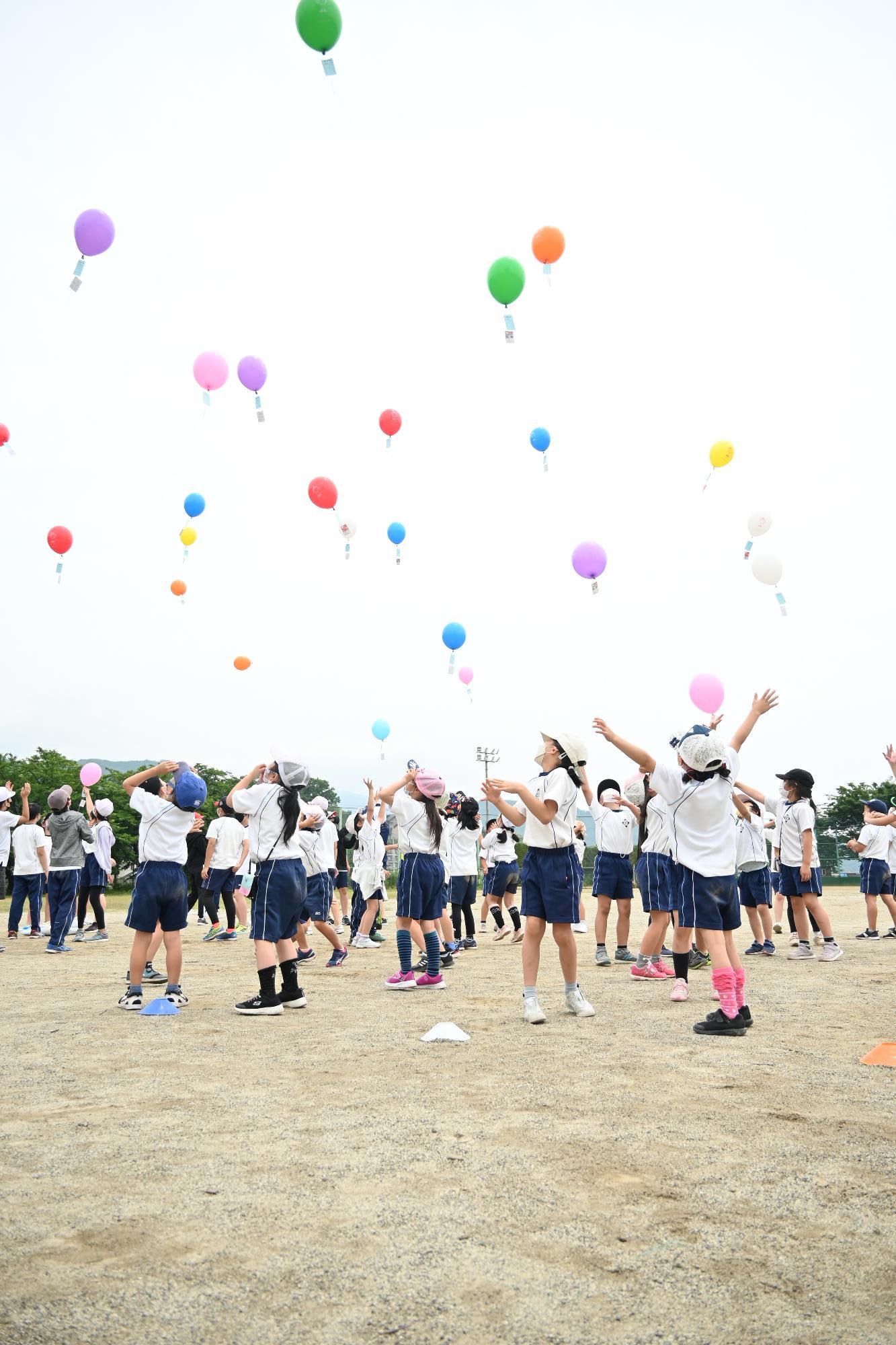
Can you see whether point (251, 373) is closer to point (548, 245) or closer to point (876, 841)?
point (548, 245)

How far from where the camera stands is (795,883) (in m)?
9.77

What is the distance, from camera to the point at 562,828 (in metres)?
6.09

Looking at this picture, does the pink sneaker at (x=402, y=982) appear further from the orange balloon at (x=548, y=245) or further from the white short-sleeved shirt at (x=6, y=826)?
the orange balloon at (x=548, y=245)

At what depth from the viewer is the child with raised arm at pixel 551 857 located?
599cm

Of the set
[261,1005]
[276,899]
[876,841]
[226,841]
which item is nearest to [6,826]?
[226,841]

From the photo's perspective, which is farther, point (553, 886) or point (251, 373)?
point (251, 373)

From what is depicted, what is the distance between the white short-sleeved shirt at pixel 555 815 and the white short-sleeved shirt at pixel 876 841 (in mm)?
7166

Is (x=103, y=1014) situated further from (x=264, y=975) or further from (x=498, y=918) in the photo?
(x=498, y=918)

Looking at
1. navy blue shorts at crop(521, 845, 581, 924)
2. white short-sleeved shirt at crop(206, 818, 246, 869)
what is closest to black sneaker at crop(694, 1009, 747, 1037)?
navy blue shorts at crop(521, 845, 581, 924)

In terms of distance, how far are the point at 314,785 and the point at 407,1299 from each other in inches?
3085

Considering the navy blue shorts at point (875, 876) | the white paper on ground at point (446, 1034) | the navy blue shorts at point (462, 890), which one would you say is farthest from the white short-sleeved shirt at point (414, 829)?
the navy blue shorts at point (875, 876)

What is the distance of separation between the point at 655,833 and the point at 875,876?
467cm

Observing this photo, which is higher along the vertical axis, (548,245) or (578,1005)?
(548,245)

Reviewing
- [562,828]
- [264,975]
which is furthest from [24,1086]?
[562,828]
